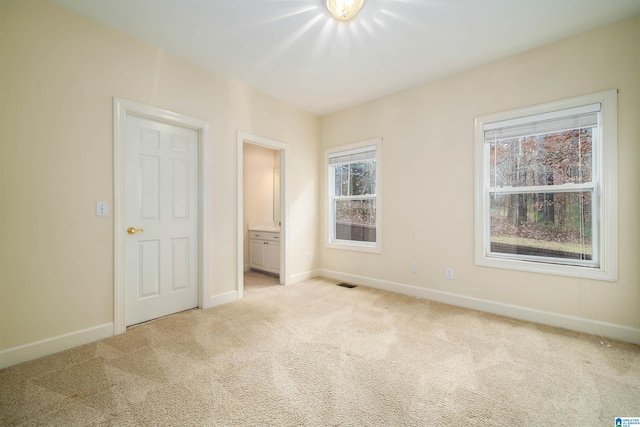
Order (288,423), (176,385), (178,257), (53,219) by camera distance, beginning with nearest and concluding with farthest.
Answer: (288,423) < (176,385) < (53,219) < (178,257)

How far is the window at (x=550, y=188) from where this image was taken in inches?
96.3

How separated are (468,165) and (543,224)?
3.12 feet

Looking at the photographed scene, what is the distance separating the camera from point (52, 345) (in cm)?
218

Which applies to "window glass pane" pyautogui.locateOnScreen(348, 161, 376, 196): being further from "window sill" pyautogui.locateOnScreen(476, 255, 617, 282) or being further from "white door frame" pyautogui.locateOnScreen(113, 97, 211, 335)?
"white door frame" pyautogui.locateOnScreen(113, 97, 211, 335)

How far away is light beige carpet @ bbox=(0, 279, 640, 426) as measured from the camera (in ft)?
4.99

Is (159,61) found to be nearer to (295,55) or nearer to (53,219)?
(295,55)

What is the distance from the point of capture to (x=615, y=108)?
93.9 inches

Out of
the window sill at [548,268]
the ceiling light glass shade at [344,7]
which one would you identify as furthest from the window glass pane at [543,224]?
the ceiling light glass shade at [344,7]

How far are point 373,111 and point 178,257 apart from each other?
3.25 metres

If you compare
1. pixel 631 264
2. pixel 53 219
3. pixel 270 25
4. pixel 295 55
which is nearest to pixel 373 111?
pixel 295 55

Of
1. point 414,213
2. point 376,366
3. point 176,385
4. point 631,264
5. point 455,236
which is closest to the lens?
point 176,385

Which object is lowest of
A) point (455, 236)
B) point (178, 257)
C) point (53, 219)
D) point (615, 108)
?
point (178, 257)

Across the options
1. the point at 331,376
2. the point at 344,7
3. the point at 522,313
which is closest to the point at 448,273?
the point at 522,313

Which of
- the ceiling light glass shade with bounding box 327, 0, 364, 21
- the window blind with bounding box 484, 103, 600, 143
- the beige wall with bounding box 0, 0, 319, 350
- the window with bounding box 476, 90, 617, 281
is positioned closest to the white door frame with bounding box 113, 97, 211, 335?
the beige wall with bounding box 0, 0, 319, 350
